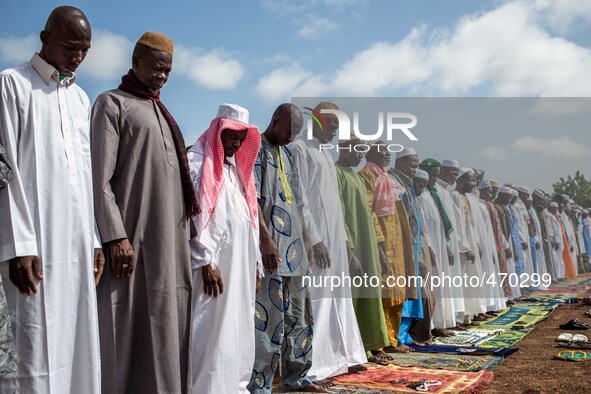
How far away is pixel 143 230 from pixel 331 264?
2.90 m

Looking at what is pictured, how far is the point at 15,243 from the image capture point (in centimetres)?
282

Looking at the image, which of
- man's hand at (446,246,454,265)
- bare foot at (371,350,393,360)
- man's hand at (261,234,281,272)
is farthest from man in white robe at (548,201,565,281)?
man's hand at (261,234,281,272)

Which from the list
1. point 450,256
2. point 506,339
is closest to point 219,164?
point 506,339

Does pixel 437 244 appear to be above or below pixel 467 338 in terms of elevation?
above

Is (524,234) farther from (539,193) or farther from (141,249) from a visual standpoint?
(141,249)

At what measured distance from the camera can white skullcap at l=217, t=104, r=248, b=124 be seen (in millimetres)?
4328

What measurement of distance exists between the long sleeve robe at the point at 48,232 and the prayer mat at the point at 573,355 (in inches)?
215

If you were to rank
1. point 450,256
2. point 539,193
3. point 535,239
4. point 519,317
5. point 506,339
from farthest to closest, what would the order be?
point 539,193 → point 535,239 → point 519,317 → point 450,256 → point 506,339

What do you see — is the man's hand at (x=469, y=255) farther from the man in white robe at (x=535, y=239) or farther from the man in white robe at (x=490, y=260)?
the man in white robe at (x=535, y=239)

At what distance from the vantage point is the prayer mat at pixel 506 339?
807cm

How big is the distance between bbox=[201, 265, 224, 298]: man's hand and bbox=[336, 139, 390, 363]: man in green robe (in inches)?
107

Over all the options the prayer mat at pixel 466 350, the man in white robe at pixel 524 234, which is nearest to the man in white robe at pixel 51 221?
the prayer mat at pixel 466 350

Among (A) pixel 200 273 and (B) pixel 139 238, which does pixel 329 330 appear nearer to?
(A) pixel 200 273

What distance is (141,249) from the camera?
3.50m
